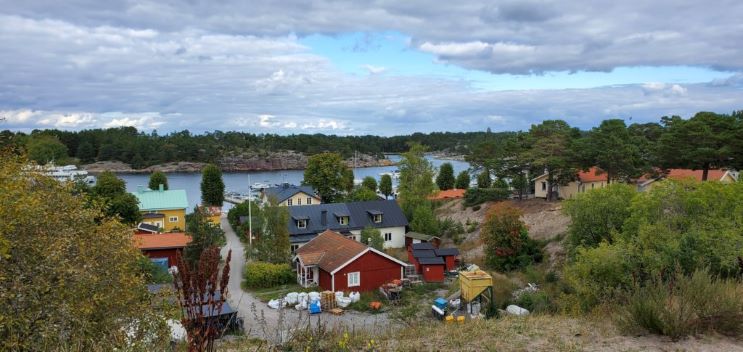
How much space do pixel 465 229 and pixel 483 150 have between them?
25.7 ft

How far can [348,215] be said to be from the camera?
1272 inches

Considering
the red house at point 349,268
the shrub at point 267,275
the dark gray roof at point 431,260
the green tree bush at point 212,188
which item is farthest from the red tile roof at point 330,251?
the green tree bush at point 212,188

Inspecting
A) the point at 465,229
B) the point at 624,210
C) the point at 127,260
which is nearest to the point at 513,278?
the point at 624,210

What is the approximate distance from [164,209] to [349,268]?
20.7m

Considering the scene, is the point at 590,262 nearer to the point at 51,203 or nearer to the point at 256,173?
the point at 51,203

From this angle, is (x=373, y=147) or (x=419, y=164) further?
(x=373, y=147)

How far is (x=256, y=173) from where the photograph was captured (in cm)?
11775

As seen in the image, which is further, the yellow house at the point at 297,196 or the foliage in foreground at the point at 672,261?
the yellow house at the point at 297,196

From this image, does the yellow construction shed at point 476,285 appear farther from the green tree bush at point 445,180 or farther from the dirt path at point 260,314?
the green tree bush at point 445,180

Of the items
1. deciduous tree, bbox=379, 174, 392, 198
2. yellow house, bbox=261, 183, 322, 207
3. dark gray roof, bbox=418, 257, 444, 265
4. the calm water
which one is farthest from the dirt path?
the calm water

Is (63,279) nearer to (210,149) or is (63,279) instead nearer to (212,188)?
(212,188)

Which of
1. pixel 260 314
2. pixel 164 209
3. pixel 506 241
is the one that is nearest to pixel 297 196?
pixel 164 209

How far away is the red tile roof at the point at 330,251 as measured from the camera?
22.3 metres

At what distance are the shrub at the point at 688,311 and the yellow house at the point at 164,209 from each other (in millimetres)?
34700
